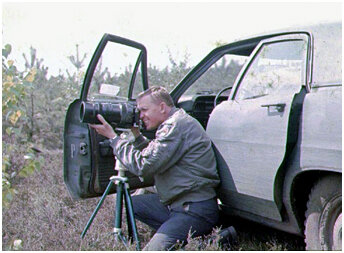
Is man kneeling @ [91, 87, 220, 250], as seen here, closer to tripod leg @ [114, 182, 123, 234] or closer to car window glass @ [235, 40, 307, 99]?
tripod leg @ [114, 182, 123, 234]

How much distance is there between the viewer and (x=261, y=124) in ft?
9.12

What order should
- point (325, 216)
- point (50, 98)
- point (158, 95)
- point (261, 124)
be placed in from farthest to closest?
point (50, 98), point (158, 95), point (261, 124), point (325, 216)

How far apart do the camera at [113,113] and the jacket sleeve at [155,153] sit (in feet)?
0.50

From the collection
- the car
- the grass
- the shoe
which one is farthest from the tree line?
the shoe

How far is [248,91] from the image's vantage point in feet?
10.3

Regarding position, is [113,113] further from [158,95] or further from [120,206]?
[120,206]

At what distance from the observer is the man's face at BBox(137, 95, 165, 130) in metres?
3.29

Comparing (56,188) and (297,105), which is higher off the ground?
(297,105)

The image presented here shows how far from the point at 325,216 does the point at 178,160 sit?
1.05 meters

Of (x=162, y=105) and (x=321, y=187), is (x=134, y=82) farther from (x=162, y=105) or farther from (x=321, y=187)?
(x=321, y=187)

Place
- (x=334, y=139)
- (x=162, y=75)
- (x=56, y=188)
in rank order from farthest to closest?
(x=162, y=75) < (x=56, y=188) < (x=334, y=139)

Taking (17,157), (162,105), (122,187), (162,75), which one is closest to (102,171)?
(122,187)

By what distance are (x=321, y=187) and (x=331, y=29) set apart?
0.93 m

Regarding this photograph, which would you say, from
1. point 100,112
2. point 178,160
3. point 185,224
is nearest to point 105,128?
point 100,112
